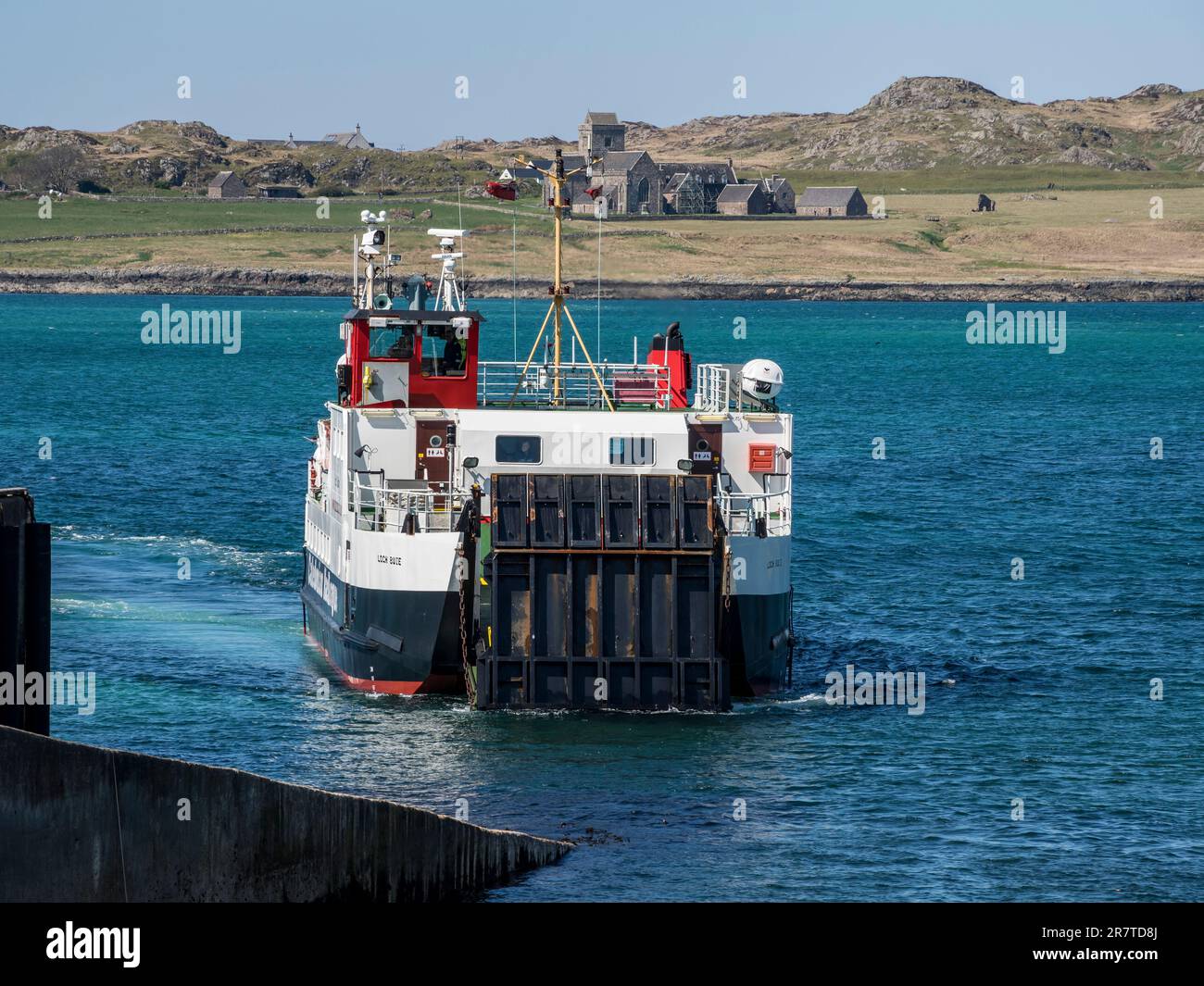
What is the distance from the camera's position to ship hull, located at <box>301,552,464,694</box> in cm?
3372

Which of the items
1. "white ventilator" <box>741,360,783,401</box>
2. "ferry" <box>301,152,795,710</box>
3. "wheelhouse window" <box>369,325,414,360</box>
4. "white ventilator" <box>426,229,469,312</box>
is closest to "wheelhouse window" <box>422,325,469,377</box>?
"ferry" <box>301,152,795,710</box>

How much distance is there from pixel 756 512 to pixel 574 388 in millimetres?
5910

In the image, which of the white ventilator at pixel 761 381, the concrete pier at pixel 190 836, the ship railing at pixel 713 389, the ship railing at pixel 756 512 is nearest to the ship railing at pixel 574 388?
the ship railing at pixel 713 389

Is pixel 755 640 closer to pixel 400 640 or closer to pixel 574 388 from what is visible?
pixel 400 640

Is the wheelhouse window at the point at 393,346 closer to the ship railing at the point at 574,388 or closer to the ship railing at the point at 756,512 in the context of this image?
the ship railing at the point at 574,388

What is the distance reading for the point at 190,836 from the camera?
725 inches

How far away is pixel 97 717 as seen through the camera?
33594mm

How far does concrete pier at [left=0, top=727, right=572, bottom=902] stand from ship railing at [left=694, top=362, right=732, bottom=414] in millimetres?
17922

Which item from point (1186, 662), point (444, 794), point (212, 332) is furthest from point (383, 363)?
point (212, 332)

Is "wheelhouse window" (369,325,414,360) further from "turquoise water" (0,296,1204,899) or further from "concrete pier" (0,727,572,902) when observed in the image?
"concrete pier" (0,727,572,902)

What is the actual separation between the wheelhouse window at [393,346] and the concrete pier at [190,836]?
727 inches

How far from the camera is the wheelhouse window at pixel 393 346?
127 feet
